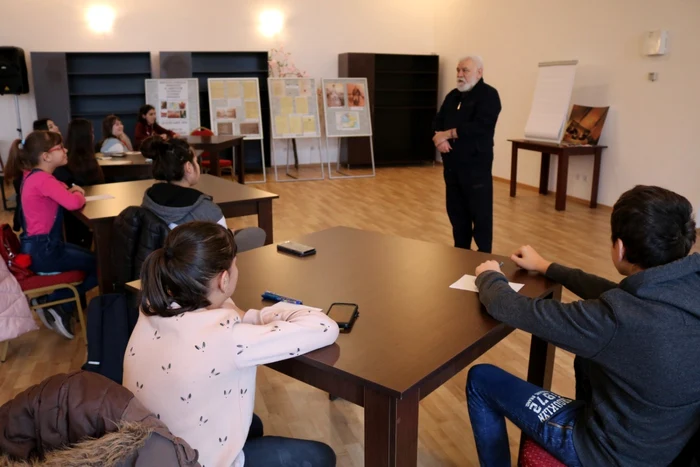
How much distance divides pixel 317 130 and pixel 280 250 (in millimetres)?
6738

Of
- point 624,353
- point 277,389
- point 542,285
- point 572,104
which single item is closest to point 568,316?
point 624,353

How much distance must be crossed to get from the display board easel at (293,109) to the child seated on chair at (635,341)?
7247 mm

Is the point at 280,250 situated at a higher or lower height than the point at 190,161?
lower

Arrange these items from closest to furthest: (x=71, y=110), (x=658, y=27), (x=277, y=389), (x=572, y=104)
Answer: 1. (x=277, y=389)
2. (x=658, y=27)
3. (x=572, y=104)
4. (x=71, y=110)

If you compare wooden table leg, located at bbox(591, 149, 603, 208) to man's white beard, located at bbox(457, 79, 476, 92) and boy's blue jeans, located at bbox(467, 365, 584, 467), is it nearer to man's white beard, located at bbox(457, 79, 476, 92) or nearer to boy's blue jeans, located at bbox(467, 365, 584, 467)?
man's white beard, located at bbox(457, 79, 476, 92)

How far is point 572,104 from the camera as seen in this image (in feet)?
22.9

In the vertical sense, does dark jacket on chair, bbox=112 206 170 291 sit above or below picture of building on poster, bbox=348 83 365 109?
below

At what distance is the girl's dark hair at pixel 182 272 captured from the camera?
1.30 meters

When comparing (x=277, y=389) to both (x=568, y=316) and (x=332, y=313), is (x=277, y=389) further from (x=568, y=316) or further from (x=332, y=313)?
(x=568, y=316)

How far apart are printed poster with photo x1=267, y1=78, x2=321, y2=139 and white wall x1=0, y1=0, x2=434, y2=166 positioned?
31.4 inches

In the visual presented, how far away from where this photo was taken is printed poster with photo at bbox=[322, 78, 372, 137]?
8883mm

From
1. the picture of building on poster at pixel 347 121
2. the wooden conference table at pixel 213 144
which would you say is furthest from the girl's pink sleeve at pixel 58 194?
the picture of building on poster at pixel 347 121

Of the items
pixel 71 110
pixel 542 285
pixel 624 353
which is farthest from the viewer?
pixel 71 110

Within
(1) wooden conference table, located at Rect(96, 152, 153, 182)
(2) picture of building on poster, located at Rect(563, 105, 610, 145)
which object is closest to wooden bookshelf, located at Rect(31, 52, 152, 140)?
(1) wooden conference table, located at Rect(96, 152, 153, 182)
